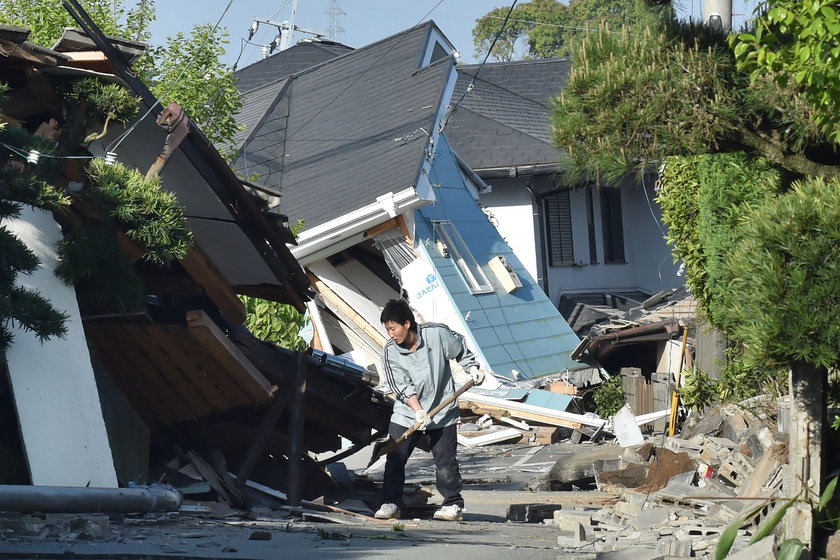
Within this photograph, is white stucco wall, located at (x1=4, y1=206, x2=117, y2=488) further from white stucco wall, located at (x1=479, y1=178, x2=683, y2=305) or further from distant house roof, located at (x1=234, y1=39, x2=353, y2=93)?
distant house roof, located at (x1=234, y1=39, x2=353, y2=93)

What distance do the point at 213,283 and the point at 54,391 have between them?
7.00ft

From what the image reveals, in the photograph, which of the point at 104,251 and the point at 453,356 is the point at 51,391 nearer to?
the point at 104,251

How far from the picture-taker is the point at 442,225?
1792cm

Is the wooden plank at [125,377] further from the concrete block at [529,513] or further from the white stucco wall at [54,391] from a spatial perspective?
the concrete block at [529,513]

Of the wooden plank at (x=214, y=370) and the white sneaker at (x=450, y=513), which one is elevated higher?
the wooden plank at (x=214, y=370)

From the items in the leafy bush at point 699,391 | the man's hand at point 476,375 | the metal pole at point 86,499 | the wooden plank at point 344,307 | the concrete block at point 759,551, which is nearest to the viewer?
the concrete block at point 759,551

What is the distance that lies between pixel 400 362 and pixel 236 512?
166cm

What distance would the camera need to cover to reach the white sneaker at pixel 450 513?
7986mm

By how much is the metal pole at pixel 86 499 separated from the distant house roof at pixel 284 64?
20536mm

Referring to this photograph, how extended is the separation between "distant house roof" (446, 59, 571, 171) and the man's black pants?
39.5 ft

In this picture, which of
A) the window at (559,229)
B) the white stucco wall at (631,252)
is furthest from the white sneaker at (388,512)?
the white stucco wall at (631,252)

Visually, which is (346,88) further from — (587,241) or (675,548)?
(675,548)

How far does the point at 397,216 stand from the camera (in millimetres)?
16594

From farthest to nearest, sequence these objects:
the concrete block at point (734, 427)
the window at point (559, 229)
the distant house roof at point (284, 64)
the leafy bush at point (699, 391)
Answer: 1. the distant house roof at point (284, 64)
2. the window at point (559, 229)
3. the leafy bush at point (699, 391)
4. the concrete block at point (734, 427)
